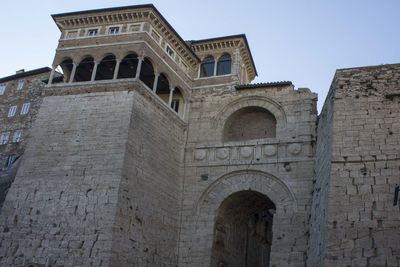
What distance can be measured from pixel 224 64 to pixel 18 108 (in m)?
13.8

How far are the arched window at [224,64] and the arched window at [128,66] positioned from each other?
393 centimetres

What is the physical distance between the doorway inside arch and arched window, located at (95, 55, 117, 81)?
735 centimetres

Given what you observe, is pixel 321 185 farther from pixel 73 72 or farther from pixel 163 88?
pixel 73 72

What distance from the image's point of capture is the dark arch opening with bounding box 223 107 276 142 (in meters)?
19.5

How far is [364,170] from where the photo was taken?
12797 mm

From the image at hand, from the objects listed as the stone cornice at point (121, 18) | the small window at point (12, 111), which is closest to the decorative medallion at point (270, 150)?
the stone cornice at point (121, 18)

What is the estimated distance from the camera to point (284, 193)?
17.5 m

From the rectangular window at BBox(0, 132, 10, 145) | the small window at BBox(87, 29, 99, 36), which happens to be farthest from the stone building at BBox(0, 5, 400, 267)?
the rectangular window at BBox(0, 132, 10, 145)

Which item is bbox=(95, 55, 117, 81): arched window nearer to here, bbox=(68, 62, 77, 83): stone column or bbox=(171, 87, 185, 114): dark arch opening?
bbox=(68, 62, 77, 83): stone column

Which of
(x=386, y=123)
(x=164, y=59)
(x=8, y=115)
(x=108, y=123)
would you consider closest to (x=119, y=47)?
(x=164, y=59)

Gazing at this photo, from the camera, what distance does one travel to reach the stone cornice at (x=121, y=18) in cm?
1878

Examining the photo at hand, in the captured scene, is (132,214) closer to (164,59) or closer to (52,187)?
(52,187)

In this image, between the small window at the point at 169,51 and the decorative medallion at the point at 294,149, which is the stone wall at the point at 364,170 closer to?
the decorative medallion at the point at 294,149

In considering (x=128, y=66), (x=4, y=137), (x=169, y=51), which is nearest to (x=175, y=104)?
(x=169, y=51)
